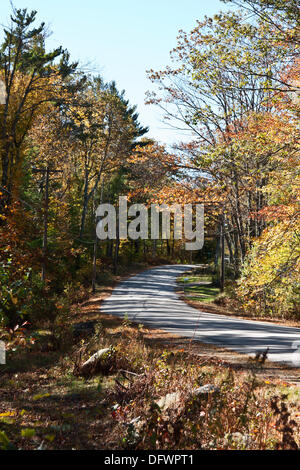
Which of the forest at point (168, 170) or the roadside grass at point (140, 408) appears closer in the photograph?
the roadside grass at point (140, 408)

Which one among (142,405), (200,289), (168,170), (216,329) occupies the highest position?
(168,170)

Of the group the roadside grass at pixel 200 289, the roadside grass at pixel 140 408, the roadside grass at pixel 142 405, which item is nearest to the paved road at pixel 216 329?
the roadside grass at pixel 142 405

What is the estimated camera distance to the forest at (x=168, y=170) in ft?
30.0

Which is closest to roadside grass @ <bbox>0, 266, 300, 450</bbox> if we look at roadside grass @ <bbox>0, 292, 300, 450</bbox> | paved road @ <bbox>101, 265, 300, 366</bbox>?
roadside grass @ <bbox>0, 292, 300, 450</bbox>

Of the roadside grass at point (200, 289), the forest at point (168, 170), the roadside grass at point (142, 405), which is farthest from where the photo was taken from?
the roadside grass at point (200, 289)

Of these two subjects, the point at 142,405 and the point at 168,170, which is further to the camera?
the point at 168,170

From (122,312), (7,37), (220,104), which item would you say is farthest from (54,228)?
(220,104)

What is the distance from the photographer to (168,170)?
20.0 m

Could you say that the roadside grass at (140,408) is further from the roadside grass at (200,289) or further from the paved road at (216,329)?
the roadside grass at (200,289)

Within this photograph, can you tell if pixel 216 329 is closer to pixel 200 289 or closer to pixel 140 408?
pixel 140 408

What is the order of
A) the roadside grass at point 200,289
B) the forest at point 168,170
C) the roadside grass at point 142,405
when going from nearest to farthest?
the roadside grass at point 142,405
the forest at point 168,170
the roadside grass at point 200,289

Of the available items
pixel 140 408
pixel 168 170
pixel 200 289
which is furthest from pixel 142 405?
pixel 200 289

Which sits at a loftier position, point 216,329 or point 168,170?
point 168,170

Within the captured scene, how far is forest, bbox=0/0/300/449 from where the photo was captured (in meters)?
9.14
